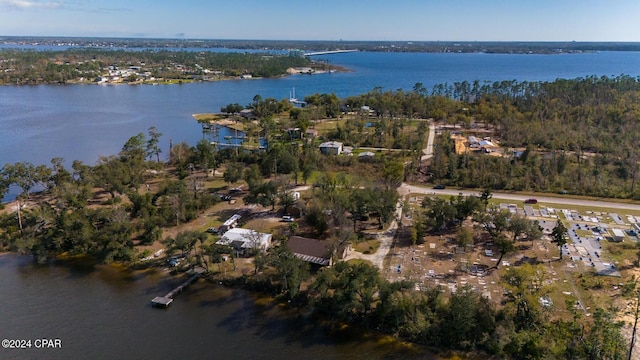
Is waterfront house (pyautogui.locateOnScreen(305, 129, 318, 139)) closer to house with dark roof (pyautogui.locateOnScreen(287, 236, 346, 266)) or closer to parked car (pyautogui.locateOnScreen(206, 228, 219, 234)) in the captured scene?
parked car (pyautogui.locateOnScreen(206, 228, 219, 234))

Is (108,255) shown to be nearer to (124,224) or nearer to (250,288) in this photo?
(124,224)

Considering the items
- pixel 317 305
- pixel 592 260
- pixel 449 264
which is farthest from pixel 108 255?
pixel 592 260

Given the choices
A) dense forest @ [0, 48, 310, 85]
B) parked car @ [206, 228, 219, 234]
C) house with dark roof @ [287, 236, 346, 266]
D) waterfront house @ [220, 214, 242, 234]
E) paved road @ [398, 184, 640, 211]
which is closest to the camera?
house with dark roof @ [287, 236, 346, 266]

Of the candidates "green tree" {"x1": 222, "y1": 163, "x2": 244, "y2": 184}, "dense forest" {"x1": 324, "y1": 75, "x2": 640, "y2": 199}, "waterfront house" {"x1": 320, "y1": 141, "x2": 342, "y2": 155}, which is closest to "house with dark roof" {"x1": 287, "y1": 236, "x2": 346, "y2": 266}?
"green tree" {"x1": 222, "y1": 163, "x2": 244, "y2": 184}

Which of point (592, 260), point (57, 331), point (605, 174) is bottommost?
point (57, 331)

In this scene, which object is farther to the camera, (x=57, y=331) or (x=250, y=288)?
(x=250, y=288)

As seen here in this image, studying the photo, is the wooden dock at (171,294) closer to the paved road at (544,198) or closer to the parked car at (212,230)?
the parked car at (212,230)

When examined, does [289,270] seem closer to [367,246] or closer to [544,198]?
[367,246]

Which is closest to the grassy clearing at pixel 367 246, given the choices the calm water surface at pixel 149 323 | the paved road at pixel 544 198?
the calm water surface at pixel 149 323
